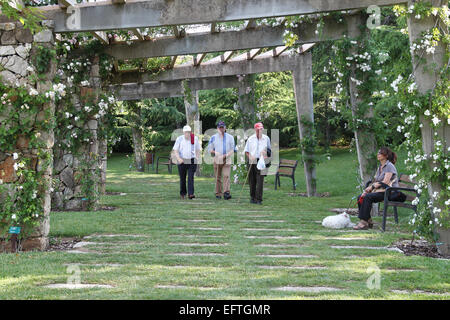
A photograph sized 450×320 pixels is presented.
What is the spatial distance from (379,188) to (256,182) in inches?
141

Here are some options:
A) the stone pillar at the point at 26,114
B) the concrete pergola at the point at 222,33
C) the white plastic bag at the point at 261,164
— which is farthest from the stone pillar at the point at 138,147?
the stone pillar at the point at 26,114

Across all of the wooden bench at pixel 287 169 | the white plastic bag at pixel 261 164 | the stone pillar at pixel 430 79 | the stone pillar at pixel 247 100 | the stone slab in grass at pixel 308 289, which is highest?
the stone pillar at pixel 247 100

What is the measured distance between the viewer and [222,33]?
10.1m

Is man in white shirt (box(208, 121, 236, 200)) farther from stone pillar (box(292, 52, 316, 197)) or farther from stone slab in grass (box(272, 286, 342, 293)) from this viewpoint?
stone slab in grass (box(272, 286, 342, 293))

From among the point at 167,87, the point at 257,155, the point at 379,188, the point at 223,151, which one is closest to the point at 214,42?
the point at 257,155

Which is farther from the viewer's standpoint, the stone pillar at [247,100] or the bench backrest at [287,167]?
the stone pillar at [247,100]

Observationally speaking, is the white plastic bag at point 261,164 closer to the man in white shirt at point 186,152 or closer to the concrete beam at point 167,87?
the man in white shirt at point 186,152

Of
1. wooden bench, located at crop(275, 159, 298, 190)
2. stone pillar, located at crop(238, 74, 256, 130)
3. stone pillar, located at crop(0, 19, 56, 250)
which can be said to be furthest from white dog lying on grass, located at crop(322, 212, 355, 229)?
stone pillar, located at crop(238, 74, 256, 130)

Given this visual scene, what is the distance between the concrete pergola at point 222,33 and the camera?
6.80m

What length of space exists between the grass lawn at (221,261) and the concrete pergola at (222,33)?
3.84 feet

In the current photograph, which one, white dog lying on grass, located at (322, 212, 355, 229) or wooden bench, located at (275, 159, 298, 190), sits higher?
wooden bench, located at (275, 159, 298, 190)

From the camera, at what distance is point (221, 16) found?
713cm

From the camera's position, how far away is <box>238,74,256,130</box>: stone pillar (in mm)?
15531
